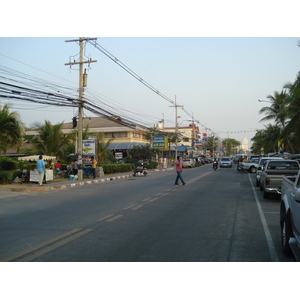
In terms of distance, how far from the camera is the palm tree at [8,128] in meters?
23.6

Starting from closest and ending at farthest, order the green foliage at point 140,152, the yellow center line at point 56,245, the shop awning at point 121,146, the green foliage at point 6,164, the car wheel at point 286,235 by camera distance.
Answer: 1. the car wheel at point 286,235
2. the yellow center line at point 56,245
3. the green foliage at point 6,164
4. the green foliage at point 140,152
5. the shop awning at point 121,146

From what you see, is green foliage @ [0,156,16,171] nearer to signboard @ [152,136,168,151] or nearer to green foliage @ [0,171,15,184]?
green foliage @ [0,171,15,184]

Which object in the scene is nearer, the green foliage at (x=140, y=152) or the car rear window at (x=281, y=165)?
the car rear window at (x=281, y=165)

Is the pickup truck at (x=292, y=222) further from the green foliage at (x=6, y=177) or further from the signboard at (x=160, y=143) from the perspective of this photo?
the signboard at (x=160, y=143)

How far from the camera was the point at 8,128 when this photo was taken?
77.7 feet

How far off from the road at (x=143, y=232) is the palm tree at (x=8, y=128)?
41.9ft

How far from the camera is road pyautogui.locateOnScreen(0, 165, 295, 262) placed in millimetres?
5695

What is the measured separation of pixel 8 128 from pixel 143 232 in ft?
63.4

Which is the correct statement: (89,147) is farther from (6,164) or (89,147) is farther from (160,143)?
(160,143)

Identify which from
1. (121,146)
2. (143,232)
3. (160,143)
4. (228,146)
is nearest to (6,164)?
(143,232)

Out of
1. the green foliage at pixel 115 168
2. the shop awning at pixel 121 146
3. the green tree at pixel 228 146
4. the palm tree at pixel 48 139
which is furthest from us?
the green tree at pixel 228 146

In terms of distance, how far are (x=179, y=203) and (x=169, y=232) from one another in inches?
189

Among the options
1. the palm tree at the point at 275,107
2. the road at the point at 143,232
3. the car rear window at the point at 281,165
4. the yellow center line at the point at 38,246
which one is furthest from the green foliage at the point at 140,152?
the yellow center line at the point at 38,246

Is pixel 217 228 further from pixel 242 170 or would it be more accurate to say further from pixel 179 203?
pixel 242 170
